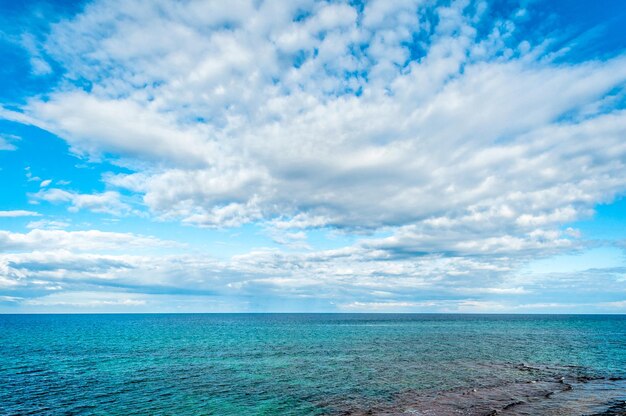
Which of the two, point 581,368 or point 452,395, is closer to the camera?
point 452,395

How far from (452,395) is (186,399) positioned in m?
26.7

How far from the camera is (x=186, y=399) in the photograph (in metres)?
38.9

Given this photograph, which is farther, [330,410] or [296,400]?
[296,400]

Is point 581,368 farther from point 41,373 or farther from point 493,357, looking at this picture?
point 41,373

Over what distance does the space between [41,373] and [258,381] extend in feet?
97.8

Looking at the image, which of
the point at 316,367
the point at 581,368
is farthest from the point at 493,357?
the point at 316,367

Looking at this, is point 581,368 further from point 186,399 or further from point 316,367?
point 186,399

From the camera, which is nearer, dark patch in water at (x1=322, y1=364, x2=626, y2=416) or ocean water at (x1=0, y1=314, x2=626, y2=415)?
dark patch in water at (x1=322, y1=364, x2=626, y2=416)

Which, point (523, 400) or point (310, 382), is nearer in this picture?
point (523, 400)

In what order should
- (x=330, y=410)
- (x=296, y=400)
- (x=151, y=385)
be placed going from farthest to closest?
(x=151, y=385)
(x=296, y=400)
(x=330, y=410)

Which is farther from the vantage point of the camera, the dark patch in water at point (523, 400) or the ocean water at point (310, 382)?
the ocean water at point (310, 382)

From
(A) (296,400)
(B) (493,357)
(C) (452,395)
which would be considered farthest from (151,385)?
(B) (493,357)

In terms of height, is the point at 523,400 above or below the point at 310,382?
above

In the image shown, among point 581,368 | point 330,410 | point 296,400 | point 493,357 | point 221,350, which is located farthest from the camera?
point 221,350
